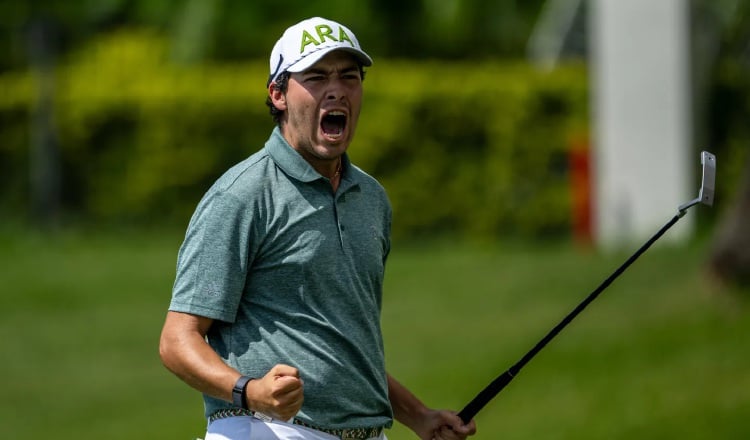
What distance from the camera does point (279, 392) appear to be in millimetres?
3557

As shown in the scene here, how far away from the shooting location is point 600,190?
16.3m

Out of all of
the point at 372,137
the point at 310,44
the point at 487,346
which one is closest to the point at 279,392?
the point at 310,44

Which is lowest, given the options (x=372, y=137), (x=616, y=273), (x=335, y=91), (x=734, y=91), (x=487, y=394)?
(x=372, y=137)

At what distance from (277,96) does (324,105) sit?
170 millimetres

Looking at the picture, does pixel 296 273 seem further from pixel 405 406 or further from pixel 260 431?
pixel 405 406

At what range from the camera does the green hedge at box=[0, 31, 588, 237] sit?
1795 centimetres

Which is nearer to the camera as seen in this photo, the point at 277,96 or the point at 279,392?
the point at 279,392

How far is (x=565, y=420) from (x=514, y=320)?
9.62 feet

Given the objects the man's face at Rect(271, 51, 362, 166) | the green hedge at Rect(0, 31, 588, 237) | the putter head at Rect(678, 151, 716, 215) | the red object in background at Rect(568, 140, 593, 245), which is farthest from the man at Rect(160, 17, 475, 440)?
the green hedge at Rect(0, 31, 588, 237)

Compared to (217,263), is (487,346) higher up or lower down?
lower down

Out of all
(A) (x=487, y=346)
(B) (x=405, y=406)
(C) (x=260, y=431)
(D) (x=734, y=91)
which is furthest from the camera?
(D) (x=734, y=91)

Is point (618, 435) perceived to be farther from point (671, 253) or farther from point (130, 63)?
point (130, 63)

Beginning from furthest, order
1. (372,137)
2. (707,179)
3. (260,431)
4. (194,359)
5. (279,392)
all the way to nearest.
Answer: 1. (372,137)
2. (707,179)
3. (260,431)
4. (194,359)
5. (279,392)

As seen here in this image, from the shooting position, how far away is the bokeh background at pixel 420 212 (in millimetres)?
10961
